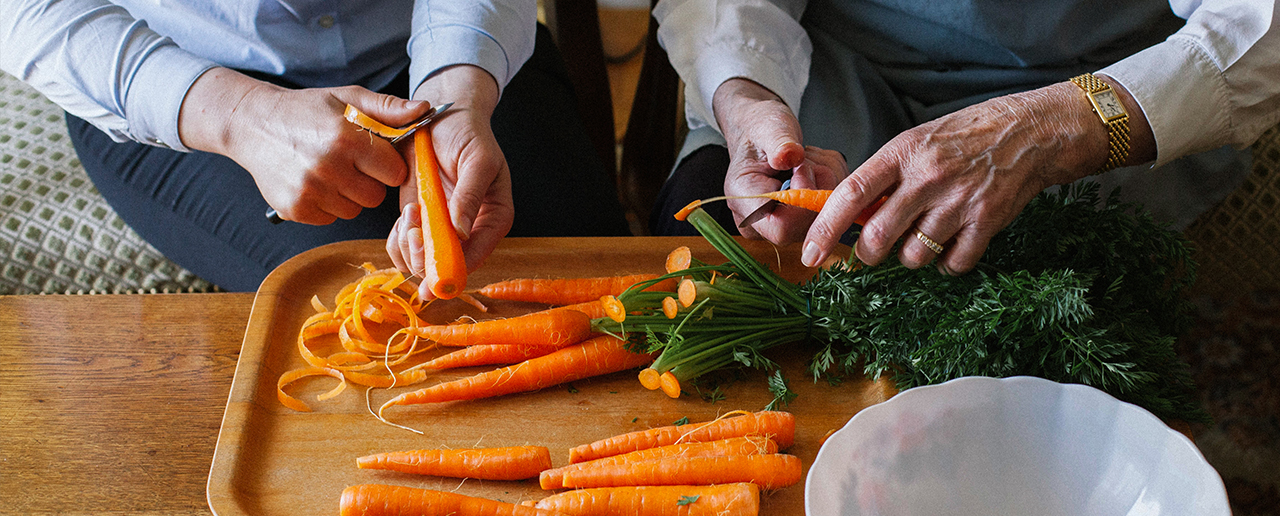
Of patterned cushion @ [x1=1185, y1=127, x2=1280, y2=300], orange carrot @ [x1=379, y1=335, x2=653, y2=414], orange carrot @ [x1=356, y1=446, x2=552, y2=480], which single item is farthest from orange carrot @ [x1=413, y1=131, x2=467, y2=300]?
patterned cushion @ [x1=1185, y1=127, x2=1280, y2=300]

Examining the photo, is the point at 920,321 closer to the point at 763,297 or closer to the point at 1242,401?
the point at 763,297

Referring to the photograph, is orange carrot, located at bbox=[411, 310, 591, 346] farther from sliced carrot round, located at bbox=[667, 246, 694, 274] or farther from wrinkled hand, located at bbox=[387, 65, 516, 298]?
sliced carrot round, located at bbox=[667, 246, 694, 274]

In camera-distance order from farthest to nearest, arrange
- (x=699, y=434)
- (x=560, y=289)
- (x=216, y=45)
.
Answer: (x=216, y=45) < (x=560, y=289) < (x=699, y=434)

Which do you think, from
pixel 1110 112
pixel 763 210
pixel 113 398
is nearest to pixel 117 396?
pixel 113 398

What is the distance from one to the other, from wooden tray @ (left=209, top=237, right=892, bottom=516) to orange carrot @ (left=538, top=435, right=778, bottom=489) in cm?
5

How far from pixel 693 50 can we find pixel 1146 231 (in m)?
0.92

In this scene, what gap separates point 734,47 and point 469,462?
3.20ft

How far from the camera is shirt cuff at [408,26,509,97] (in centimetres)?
142

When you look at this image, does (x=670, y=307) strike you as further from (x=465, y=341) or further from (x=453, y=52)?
(x=453, y=52)

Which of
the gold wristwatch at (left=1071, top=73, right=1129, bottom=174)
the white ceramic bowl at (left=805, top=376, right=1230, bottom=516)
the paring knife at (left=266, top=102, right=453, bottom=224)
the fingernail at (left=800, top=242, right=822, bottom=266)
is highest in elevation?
the gold wristwatch at (left=1071, top=73, right=1129, bottom=174)

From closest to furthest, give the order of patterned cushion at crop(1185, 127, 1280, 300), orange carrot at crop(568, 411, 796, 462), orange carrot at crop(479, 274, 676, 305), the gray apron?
orange carrot at crop(568, 411, 796, 462)
orange carrot at crop(479, 274, 676, 305)
the gray apron
patterned cushion at crop(1185, 127, 1280, 300)

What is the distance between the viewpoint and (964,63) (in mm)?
1622

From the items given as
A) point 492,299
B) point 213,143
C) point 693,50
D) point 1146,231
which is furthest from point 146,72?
point 1146,231

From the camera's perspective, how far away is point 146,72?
4.32 feet
